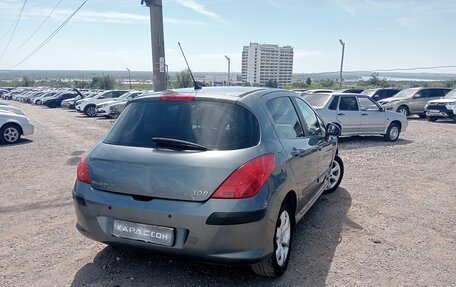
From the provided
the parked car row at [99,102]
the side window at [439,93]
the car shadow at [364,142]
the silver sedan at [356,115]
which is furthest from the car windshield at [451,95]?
the parked car row at [99,102]

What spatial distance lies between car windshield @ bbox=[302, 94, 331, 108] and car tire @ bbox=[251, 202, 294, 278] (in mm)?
7814

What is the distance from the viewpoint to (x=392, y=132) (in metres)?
11.7

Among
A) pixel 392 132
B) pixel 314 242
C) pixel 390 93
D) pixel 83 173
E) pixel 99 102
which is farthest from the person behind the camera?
pixel 99 102

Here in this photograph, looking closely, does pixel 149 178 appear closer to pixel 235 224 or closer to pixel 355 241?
pixel 235 224

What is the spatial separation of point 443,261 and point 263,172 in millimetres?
2326

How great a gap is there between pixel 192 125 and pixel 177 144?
0.74 ft

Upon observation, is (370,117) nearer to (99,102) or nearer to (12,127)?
(12,127)

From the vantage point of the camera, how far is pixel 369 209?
16.6ft

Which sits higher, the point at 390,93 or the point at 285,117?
the point at 285,117

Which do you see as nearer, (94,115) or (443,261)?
(443,261)

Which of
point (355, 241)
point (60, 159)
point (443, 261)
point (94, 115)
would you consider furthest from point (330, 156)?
point (94, 115)

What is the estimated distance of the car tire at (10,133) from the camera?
35.6 ft

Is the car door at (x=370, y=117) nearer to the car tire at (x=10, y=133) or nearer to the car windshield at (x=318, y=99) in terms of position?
the car windshield at (x=318, y=99)

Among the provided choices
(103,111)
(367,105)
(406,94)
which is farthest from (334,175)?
(103,111)
